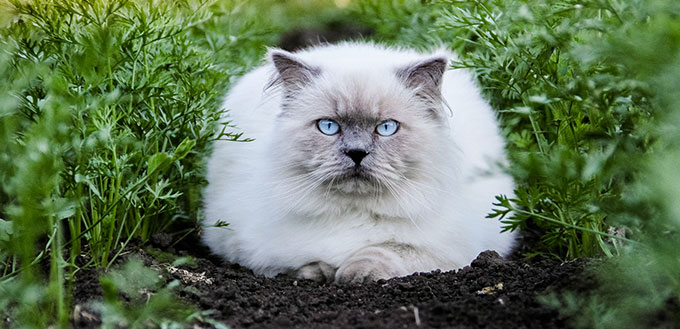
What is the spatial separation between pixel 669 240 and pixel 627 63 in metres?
0.45

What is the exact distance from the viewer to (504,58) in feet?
9.07

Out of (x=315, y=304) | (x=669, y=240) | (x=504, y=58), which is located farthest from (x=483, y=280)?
(x=669, y=240)

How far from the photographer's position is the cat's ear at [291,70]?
3.20 meters

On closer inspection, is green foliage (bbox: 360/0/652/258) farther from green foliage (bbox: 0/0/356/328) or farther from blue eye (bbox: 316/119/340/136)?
green foliage (bbox: 0/0/356/328)

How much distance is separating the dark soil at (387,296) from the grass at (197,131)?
12 cm

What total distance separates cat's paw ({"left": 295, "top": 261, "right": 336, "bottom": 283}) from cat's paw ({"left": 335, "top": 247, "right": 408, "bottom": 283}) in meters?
0.07

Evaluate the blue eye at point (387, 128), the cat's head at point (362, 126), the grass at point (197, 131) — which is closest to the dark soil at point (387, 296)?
the grass at point (197, 131)

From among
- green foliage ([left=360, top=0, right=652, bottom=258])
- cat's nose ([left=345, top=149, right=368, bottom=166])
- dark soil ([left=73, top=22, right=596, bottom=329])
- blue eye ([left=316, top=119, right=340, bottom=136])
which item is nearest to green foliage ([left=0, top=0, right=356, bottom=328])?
dark soil ([left=73, top=22, right=596, bottom=329])

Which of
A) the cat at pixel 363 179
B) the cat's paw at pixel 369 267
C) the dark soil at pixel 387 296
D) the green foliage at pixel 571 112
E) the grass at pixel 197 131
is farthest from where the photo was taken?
the cat at pixel 363 179

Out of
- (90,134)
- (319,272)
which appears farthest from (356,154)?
(90,134)

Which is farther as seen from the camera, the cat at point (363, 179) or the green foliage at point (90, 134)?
the cat at point (363, 179)

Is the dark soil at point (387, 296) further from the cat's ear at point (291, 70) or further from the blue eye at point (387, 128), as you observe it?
the cat's ear at point (291, 70)

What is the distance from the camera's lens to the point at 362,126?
3.03 m

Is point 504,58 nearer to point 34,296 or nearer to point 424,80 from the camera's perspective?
point 424,80
